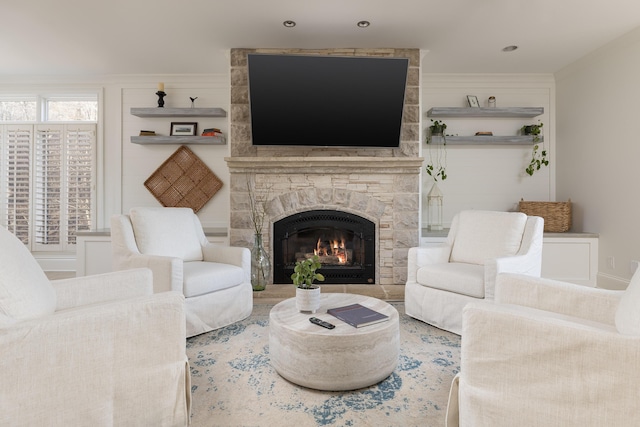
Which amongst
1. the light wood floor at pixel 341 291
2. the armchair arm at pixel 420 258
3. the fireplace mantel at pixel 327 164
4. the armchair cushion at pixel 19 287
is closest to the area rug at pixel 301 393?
the armchair arm at pixel 420 258

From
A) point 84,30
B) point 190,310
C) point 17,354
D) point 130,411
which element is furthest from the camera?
point 84,30

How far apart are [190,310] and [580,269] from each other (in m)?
3.91

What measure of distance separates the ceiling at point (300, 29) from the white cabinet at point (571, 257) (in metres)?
1.96

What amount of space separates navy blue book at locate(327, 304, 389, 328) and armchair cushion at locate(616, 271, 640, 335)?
3.20 feet

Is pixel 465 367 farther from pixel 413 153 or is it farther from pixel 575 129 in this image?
pixel 575 129


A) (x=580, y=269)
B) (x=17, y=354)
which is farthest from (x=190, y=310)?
(x=580, y=269)

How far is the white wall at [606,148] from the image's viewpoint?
133 inches

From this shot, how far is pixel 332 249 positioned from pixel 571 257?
255 centimetres

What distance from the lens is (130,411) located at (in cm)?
128

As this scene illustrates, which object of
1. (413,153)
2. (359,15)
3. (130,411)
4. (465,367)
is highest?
(359,15)

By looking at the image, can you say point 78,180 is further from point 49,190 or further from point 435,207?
point 435,207

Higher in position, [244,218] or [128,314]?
[244,218]

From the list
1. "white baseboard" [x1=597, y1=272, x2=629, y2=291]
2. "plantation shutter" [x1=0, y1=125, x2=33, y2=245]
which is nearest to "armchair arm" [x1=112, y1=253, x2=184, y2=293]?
"plantation shutter" [x1=0, y1=125, x2=33, y2=245]

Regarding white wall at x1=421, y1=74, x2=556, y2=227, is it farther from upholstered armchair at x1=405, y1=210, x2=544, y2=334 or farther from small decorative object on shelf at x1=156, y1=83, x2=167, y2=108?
small decorative object on shelf at x1=156, y1=83, x2=167, y2=108
